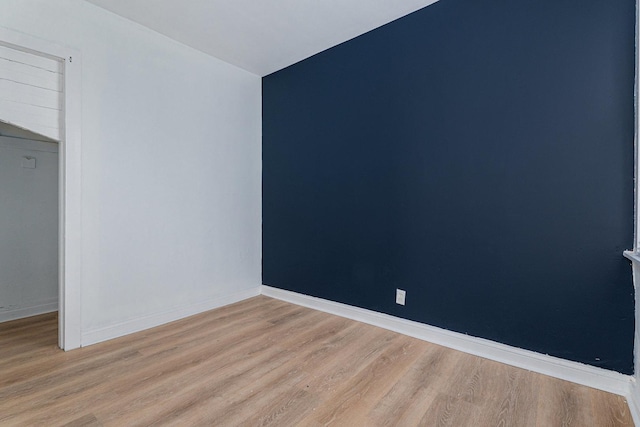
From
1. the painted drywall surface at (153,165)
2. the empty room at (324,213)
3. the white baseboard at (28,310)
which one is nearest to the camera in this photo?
the empty room at (324,213)

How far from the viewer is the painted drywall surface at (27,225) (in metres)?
2.86

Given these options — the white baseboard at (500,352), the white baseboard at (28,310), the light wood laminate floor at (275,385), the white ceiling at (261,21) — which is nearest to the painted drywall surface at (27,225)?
the white baseboard at (28,310)

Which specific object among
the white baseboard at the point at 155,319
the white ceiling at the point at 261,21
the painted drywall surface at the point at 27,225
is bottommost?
the white baseboard at the point at 155,319

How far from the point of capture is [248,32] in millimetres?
2775

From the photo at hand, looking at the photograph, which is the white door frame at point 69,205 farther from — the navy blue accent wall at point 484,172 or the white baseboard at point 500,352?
the white baseboard at point 500,352

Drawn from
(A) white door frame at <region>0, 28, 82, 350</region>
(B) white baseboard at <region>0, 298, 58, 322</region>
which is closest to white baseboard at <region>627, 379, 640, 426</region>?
(A) white door frame at <region>0, 28, 82, 350</region>

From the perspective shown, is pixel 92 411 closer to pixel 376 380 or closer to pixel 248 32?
pixel 376 380

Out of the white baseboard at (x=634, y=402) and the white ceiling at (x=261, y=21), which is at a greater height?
the white ceiling at (x=261, y=21)

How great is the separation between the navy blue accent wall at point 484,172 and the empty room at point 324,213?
1 centimetres

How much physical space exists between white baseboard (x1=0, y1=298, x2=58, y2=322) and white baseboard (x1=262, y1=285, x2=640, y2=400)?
2.76 meters

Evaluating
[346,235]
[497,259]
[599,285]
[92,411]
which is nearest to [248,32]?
[346,235]

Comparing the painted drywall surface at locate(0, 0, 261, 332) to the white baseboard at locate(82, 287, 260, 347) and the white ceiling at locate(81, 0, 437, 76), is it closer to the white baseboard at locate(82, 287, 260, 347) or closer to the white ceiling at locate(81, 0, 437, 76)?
the white baseboard at locate(82, 287, 260, 347)

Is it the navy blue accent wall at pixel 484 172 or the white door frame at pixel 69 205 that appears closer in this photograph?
the navy blue accent wall at pixel 484 172

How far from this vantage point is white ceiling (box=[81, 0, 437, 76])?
2.39m
